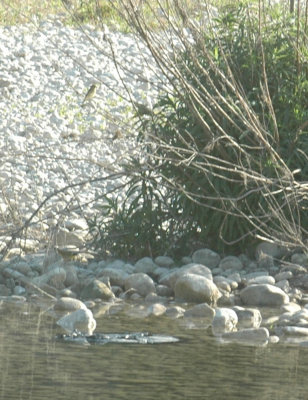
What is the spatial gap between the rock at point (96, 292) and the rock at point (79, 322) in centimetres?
140

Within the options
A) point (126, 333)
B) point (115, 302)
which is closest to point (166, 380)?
point (126, 333)

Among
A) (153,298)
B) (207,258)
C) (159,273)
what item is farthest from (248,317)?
(207,258)

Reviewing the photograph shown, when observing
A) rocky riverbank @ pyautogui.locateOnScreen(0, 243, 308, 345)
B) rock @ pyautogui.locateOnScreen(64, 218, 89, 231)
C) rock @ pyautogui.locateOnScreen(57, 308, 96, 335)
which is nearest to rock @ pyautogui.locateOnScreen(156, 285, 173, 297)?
rocky riverbank @ pyautogui.locateOnScreen(0, 243, 308, 345)

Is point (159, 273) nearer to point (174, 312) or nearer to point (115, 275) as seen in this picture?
point (115, 275)

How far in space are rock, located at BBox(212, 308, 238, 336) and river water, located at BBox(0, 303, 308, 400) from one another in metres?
0.20

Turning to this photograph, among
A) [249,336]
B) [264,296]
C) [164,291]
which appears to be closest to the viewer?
[249,336]

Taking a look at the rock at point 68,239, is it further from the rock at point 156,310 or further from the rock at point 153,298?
the rock at point 156,310

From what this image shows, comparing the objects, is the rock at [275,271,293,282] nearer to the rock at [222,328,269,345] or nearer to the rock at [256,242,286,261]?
the rock at [256,242,286,261]

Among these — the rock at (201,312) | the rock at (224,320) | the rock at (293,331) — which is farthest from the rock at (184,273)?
the rock at (293,331)

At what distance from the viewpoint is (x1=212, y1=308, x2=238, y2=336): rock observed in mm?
8156

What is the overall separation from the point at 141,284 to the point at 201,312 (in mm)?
1230

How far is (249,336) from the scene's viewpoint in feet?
25.3

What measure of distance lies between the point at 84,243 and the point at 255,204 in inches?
73.2

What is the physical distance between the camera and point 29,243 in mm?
→ 11898
